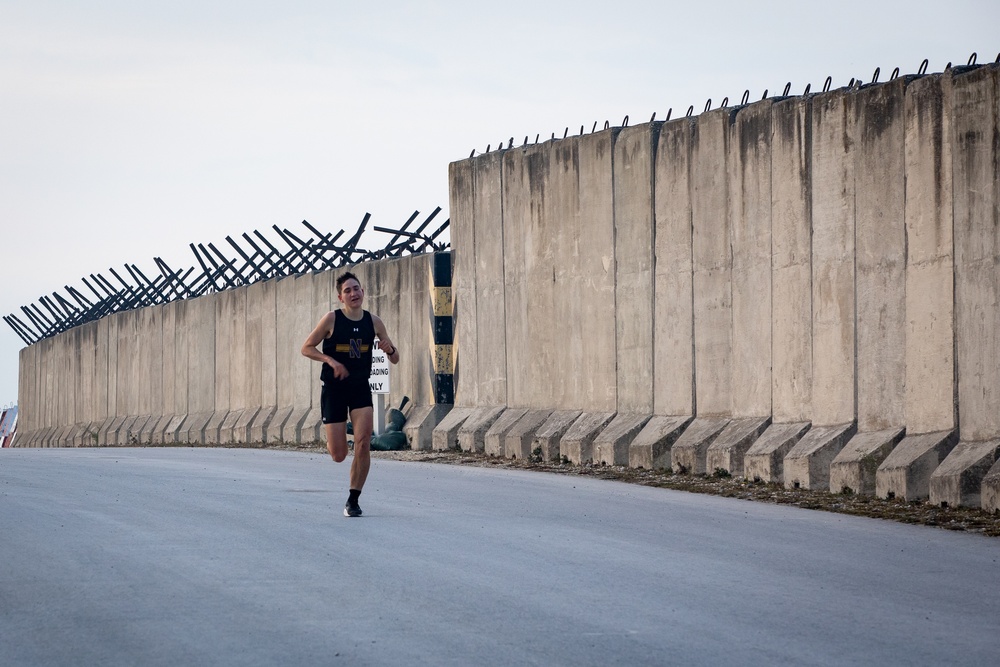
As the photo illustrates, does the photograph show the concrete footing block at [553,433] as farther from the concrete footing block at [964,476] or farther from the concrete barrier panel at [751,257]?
the concrete footing block at [964,476]

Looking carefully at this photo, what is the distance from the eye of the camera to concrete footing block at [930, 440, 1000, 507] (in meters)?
11.3

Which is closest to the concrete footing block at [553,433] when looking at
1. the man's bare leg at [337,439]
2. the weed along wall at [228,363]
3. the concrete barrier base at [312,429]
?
the weed along wall at [228,363]

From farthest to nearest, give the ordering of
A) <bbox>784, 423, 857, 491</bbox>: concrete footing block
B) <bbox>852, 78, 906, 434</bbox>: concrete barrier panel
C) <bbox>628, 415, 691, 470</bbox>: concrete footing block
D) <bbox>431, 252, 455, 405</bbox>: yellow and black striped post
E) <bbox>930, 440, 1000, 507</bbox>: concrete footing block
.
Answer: <bbox>431, 252, 455, 405</bbox>: yellow and black striped post, <bbox>628, 415, 691, 470</bbox>: concrete footing block, <bbox>784, 423, 857, 491</bbox>: concrete footing block, <bbox>852, 78, 906, 434</bbox>: concrete barrier panel, <bbox>930, 440, 1000, 507</bbox>: concrete footing block

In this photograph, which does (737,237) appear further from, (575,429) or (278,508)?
(278,508)

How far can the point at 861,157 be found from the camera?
44.6 feet

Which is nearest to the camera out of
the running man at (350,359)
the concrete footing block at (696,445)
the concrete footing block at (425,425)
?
the running man at (350,359)

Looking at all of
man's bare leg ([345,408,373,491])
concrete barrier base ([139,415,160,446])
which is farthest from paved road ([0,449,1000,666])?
concrete barrier base ([139,415,160,446])

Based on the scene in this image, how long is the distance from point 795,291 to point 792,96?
196 centimetres

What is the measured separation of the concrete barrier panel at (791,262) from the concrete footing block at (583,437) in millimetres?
3035

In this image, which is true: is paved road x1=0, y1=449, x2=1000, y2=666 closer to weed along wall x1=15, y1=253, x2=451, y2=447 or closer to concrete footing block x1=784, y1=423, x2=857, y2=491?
concrete footing block x1=784, y1=423, x2=857, y2=491

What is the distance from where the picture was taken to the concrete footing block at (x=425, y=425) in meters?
21.9

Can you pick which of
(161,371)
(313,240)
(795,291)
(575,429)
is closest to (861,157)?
(795,291)

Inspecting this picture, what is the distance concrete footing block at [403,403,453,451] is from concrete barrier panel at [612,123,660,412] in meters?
4.91

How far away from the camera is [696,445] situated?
50.4 feet
